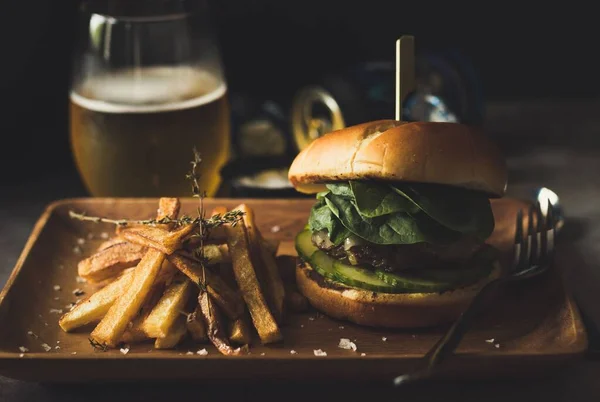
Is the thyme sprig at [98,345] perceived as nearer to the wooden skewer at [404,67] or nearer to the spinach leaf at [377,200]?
the spinach leaf at [377,200]

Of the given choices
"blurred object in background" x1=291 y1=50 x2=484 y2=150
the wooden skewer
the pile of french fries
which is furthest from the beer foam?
the wooden skewer

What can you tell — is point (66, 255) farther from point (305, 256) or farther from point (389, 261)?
point (389, 261)

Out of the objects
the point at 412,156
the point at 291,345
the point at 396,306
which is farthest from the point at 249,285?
the point at 412,156

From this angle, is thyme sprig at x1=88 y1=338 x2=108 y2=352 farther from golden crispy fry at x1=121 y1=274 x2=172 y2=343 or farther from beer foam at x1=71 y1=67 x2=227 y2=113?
beer foam at x1=71 y1=67 x2=227 y2=113

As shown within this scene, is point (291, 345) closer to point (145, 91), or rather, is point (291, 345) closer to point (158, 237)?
point (158, 237)

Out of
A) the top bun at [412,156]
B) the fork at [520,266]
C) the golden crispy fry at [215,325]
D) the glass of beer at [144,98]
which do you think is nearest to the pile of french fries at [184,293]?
the golden crispy fry at [215,325]

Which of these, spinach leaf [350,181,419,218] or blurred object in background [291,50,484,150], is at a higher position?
spinach leaf [350,181,419,218]
